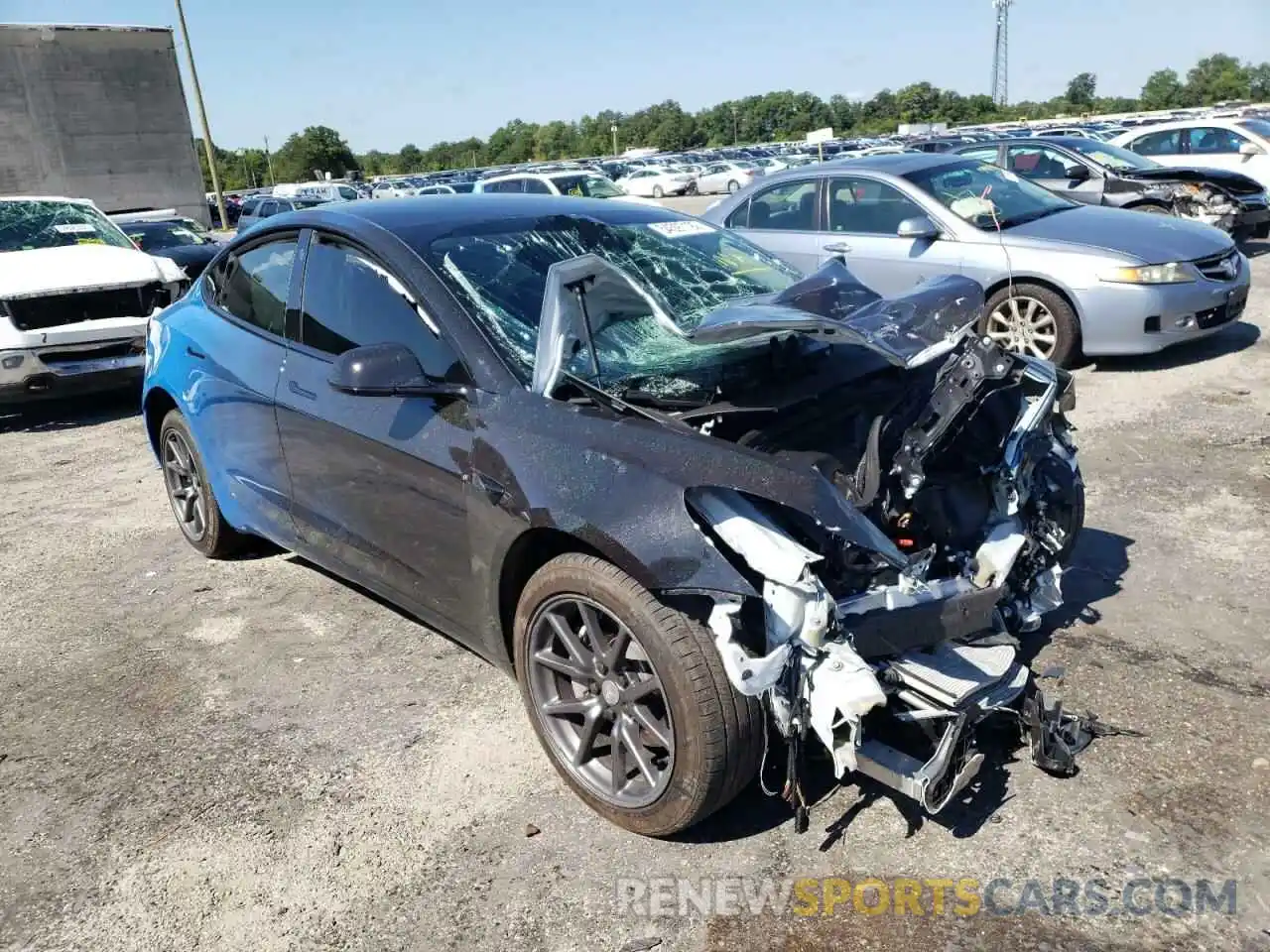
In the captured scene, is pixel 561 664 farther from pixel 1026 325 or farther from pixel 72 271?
pixel 72 271

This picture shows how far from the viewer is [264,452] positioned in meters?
4.07

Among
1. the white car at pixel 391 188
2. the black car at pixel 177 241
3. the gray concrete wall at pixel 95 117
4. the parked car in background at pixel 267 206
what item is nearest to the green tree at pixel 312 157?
the white car at pixel 391 188

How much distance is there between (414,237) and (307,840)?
2.04 meters

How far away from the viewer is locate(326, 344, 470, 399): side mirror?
10.1ft

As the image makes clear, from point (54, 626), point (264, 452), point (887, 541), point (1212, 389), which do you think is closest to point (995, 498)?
point (887, 541)

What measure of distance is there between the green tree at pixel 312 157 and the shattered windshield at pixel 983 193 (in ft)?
254

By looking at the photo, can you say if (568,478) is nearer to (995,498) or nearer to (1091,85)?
(995,498)

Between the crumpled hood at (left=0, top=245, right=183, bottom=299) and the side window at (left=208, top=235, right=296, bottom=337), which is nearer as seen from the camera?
the side window at (left=208, top=235, right=296, bottom=337)

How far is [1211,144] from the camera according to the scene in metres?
15.4

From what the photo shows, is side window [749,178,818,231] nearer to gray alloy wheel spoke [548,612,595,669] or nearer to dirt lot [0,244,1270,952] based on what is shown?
dirt lot [0,244,1270,952]

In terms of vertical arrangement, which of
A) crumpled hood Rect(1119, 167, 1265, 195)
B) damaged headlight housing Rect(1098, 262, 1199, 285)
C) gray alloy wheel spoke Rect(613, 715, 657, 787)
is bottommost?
gray alloy wheel spoke Rect(613, 715, 657, 787)

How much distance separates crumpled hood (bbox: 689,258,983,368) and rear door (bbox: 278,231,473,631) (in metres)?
0.90

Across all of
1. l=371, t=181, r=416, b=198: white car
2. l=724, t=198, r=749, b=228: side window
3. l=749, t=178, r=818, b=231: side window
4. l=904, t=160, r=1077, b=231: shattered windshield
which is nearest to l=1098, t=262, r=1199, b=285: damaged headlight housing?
l=904, t=160, r=1077, b=231: shattered windshield

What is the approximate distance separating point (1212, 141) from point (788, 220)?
35.2ft
